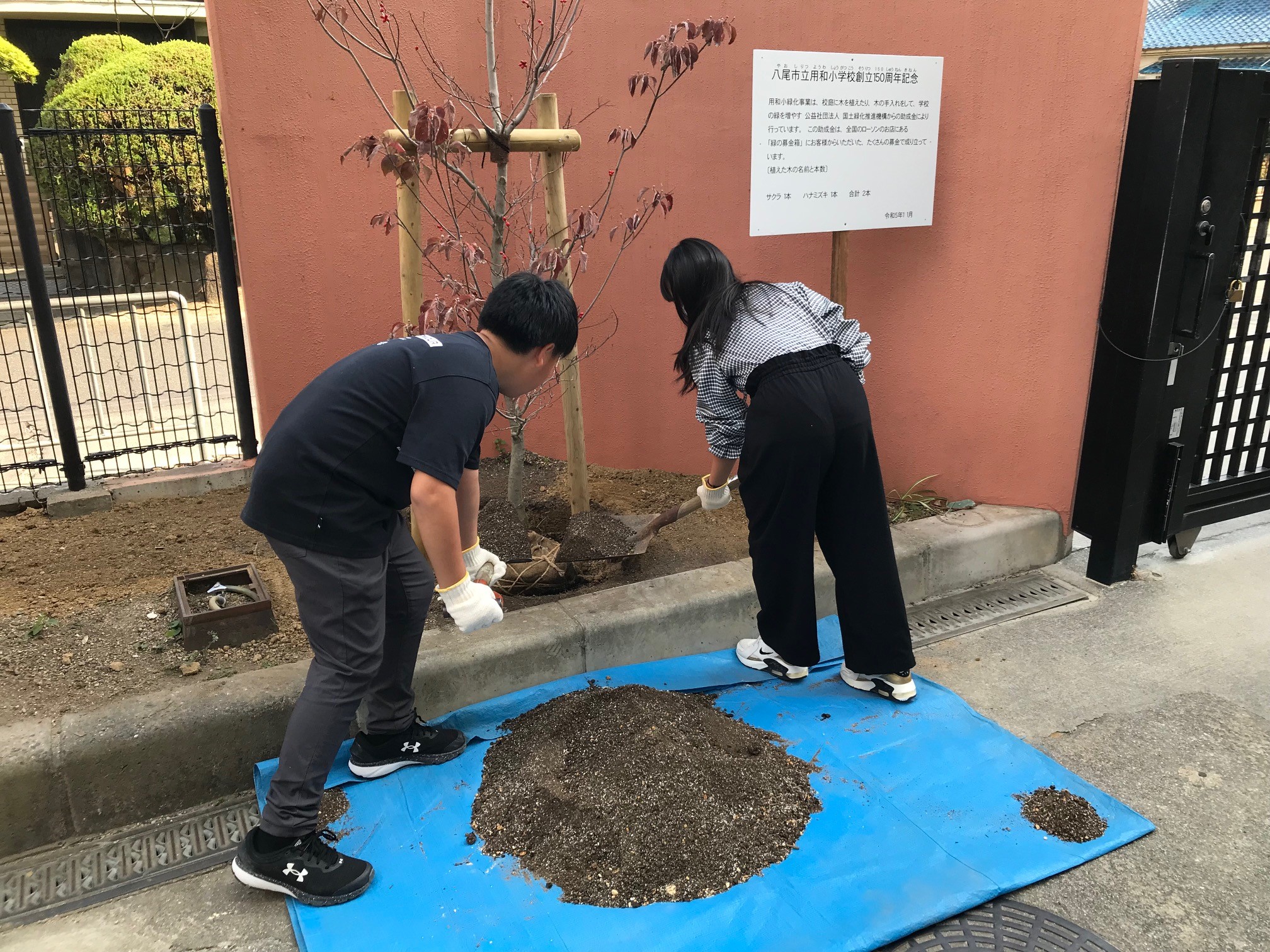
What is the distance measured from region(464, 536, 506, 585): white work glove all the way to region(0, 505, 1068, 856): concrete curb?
15.3 inches

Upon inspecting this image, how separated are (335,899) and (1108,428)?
11.4 ft

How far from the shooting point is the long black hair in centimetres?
276

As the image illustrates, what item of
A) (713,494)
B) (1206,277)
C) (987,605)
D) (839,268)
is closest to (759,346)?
(713,494)

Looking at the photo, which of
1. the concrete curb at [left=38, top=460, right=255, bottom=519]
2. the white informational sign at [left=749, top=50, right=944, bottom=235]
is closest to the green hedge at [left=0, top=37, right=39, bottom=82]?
the concrete curb at [left=38, top=460, right=255, bottom=519]

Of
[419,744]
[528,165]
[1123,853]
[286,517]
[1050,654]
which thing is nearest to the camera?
[286,517]

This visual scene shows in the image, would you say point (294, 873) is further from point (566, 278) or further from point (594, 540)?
point (566, 278)

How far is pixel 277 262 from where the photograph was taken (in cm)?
392

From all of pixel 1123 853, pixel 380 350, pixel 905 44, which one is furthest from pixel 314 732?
pixel 905 44

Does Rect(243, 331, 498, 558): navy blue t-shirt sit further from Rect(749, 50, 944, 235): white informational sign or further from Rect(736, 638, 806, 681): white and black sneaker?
Rect(749, 50, 944, 235): white informational sign

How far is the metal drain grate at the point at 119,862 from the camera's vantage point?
225cm

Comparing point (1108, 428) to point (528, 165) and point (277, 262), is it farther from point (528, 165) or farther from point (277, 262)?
point (277, 262)

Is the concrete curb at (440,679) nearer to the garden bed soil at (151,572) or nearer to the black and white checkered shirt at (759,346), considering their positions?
the garden bed soil at (151,572)

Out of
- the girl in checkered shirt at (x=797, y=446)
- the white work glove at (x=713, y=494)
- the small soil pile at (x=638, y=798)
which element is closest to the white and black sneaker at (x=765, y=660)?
the girl in checkered shirt at (x=797, y=446)

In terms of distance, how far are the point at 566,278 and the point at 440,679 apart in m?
1.57
